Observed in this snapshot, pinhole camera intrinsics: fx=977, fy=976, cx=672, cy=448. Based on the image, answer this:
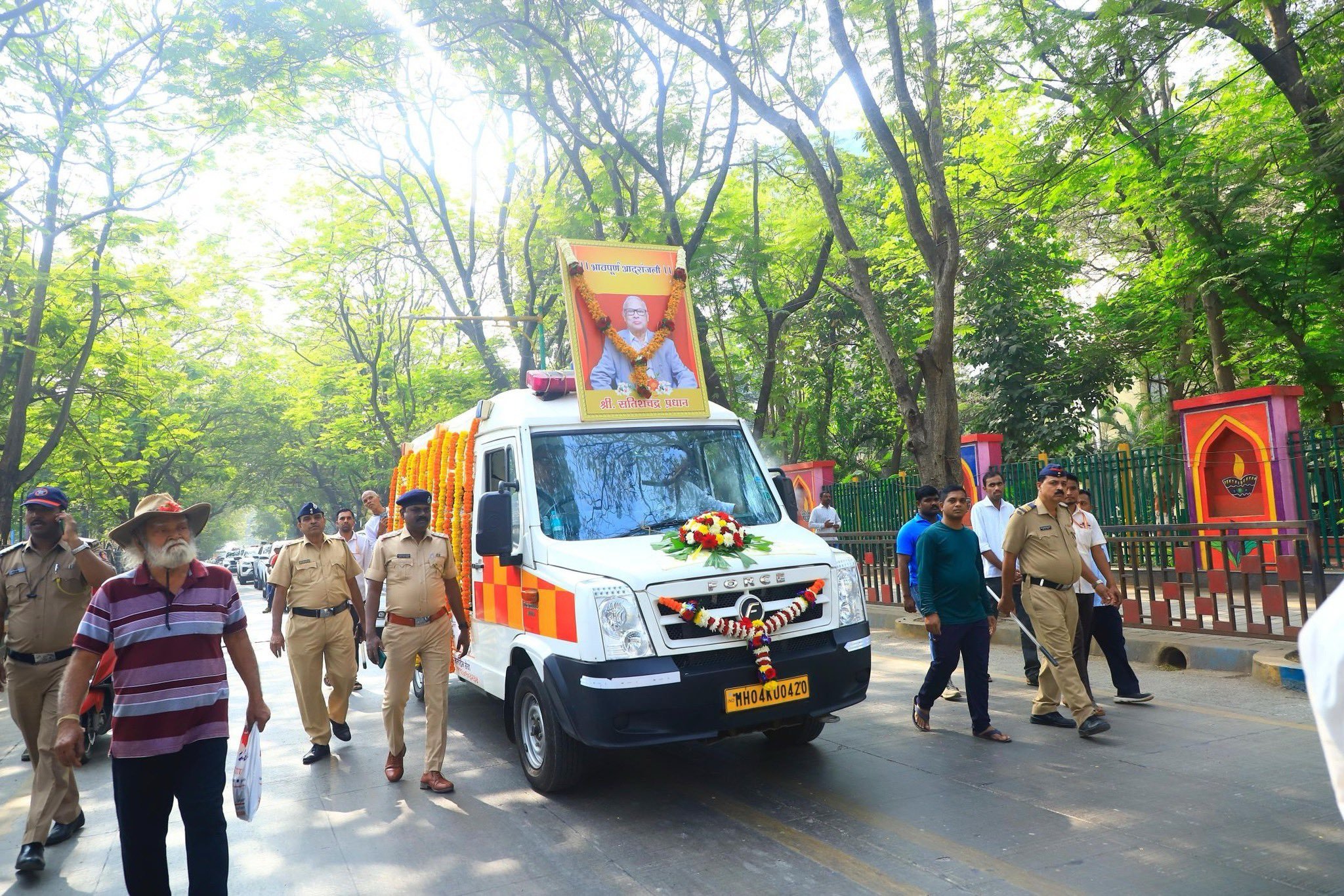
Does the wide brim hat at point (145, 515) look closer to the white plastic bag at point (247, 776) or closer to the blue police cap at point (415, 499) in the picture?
the white plastic bag at point (247, 776)

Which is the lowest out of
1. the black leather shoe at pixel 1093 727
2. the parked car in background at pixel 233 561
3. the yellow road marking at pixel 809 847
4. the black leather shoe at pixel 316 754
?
the yellow road marking at pixel 809 847

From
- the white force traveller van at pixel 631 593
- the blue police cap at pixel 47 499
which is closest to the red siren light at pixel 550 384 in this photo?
the white force traveller van at pixel 631 593

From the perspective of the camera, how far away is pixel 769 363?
54.7 feet

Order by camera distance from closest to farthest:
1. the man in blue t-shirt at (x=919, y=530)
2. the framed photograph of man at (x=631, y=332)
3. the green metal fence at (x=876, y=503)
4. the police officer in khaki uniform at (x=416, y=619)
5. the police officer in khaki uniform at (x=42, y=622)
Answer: the police officer in khaki uniform at (x=42, y=622)
the police officer in khaki uniform at (x=416, y=619)
the framed photograph of man at (x=631, y=332)
the man in blue t-shirt at (x=919, y=530)
the green metal fence at (x=876, y=503)

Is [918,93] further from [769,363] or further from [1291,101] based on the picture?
[769,363]

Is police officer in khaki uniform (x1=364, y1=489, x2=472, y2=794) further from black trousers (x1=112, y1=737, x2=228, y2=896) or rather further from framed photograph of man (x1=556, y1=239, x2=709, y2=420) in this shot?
black trousers (x1=112, y1=737, x2=228, y2=896)

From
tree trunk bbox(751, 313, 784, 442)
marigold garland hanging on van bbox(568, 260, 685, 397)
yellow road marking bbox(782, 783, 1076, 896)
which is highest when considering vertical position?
tree trunk bbox(751, 313, 784, 442)

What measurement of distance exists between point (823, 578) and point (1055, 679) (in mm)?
2032

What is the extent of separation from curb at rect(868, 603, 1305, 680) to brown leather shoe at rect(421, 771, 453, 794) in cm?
439

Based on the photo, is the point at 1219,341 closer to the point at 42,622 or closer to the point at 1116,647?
the point at 1116,647

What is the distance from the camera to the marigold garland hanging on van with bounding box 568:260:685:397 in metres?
6.93

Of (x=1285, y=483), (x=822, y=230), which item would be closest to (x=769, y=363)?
(x=822, y=230)

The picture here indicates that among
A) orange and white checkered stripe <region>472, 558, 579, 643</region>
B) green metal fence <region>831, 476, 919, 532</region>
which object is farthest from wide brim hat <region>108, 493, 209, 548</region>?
green metal fence <region>831, 476, 919, 532</region>

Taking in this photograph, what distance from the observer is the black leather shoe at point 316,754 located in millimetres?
7105
